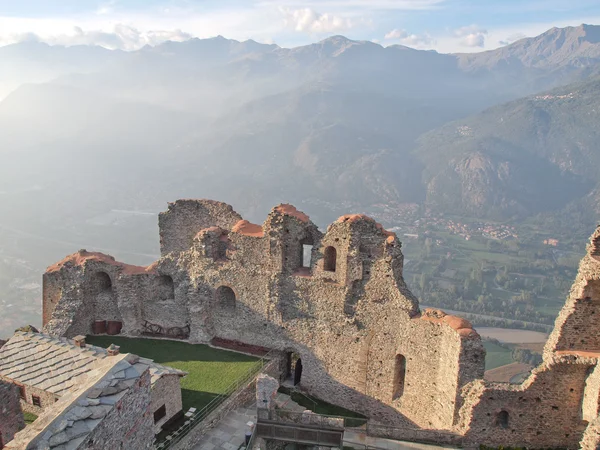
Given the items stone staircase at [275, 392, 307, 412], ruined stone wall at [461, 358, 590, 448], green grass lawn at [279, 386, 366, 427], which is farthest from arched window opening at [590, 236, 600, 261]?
stone staircase at [275, 392, 307, 412]

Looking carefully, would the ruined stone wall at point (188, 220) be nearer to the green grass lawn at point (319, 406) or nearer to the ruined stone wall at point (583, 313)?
the green grass lawn at point (319, 406)

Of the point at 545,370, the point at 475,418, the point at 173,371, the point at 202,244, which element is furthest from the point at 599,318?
the point at 202,244

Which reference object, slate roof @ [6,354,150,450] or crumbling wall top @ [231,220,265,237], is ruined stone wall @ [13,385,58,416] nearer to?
slate roof @ [6,354,150,450]

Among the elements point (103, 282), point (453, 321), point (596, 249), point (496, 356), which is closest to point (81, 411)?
point (453, 321)

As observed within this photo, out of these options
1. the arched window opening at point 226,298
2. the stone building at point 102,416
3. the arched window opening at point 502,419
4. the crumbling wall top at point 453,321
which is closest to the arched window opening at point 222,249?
the arched window opening at point 226,298

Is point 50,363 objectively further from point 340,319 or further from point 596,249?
point 596,249

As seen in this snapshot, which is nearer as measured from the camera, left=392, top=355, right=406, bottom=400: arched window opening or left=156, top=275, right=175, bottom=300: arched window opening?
left=392, top=355, right=406, bottom=400: arched window opening
